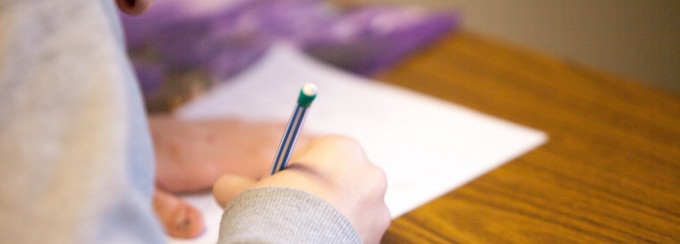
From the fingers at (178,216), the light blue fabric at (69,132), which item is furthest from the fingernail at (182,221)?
the light blue fabric at (69,132)

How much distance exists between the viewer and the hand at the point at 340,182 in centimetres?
38

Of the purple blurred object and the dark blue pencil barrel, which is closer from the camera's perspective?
the dark blue pencil barrel

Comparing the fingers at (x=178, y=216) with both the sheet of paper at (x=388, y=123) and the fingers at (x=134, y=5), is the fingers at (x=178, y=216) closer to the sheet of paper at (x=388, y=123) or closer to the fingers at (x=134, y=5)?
the sheet of paper at (x=388, y=123)

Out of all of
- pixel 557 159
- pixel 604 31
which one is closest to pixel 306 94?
pixel 557 159

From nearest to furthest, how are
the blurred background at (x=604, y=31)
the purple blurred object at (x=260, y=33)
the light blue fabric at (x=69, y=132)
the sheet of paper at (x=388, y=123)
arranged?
the light blue fabric at (x=69, y=132), the sheet of paper at (x=388, y=123), the purple blurred object at (x=260, y=33), the blurred background at (x=604, y=31)

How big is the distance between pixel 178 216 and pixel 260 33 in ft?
1.21

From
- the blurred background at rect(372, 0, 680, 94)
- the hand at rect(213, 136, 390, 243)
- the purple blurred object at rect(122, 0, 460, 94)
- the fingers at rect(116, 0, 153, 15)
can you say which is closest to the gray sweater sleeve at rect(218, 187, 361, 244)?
the hand at rect(213, 136, 390, 243)

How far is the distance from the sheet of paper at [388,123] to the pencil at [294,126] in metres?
0.08

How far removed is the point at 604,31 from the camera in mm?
870

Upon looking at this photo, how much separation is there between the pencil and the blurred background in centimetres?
46

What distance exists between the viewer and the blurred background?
2.69ft

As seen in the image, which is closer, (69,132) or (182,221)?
(69,132)

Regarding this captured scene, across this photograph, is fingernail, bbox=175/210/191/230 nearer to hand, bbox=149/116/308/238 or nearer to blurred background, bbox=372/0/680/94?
hand, bbox=149/116/308/238

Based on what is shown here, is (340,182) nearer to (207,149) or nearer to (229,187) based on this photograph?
(229,187)
